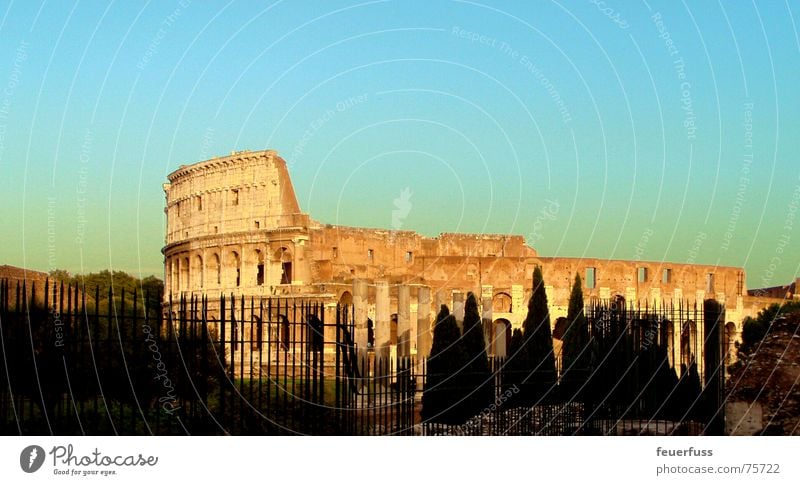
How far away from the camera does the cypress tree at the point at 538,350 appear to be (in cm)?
2033

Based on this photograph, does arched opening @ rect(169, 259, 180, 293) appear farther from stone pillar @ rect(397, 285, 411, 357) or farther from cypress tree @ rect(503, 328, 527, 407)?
cypress tree @ rect(503, 328, 527, 407)

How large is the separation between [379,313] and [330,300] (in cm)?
1251

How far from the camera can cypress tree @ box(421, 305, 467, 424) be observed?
1819cm

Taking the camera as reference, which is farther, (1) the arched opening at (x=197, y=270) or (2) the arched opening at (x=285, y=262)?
(1) the arched opening at (x=197, y=270)

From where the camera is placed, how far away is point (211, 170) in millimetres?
51281

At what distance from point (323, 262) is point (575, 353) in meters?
28.1

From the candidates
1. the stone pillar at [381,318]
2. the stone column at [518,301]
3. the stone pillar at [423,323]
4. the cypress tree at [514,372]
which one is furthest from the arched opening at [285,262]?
the cypress tree at [514,372]

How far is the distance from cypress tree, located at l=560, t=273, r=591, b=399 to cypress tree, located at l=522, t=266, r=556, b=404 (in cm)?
30

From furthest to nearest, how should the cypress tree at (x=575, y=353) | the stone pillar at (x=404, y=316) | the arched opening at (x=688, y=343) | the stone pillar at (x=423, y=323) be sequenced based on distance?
the stone pillar at (x=423, y=323), the stone pillar at (x=404, y=316), the cypress tree at (x=575, y=353), the arched opening at (x=688, y=343)

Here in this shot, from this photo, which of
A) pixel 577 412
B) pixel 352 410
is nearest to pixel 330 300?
pixel 577 412

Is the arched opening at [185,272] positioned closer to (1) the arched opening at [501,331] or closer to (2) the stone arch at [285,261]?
(2) the stone arch at [285,261]

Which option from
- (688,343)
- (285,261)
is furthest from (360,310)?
(285,261)

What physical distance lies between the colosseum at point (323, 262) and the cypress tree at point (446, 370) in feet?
69.3

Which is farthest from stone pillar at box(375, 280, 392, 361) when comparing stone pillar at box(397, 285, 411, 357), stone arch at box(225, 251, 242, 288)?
stone arch at box(225, 251, 242, 288)
